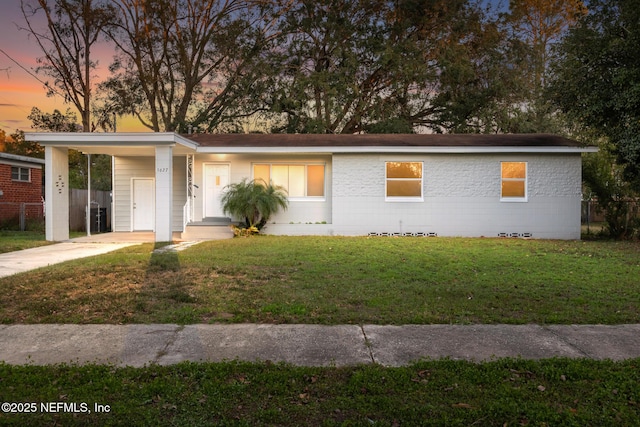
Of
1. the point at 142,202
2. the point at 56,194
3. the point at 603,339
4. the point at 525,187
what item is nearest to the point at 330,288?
the point at 603,339

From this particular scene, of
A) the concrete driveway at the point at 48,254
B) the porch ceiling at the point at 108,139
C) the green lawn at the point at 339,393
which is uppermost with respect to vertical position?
the porch ceiling at the point at 108,139

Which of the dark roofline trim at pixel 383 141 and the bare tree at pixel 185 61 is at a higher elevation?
the bare tree at pixel 185 61

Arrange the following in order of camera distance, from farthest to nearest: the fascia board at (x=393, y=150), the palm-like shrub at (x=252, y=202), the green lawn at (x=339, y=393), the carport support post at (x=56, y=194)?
the fascia board at (x=393, y=150) → the palm-like shrub at (x=252, y=202) → the carport support post at (x=56, y=194) → the green lawn at (x=339, y=393)

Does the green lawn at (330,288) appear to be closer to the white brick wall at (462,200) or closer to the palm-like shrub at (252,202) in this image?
the palm-like shrub at (252,202)

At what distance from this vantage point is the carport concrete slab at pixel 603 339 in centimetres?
440

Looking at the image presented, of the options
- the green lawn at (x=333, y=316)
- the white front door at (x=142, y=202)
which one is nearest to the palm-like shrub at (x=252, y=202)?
the white front door at (x=142, y=202)

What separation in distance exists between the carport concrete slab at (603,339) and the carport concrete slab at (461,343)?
0.15 metres

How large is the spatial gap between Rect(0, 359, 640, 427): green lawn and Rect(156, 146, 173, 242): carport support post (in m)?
10.1

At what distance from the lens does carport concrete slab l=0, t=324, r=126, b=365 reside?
4227 millimetres

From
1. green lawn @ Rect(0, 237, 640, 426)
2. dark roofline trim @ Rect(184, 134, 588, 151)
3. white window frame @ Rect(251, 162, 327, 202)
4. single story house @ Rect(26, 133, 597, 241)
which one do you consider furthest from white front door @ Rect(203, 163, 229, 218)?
green lawn @ Rect(0, 237, 640, 426)

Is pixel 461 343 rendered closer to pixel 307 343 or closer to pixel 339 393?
pixel 307 343

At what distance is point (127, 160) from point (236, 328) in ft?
48.4

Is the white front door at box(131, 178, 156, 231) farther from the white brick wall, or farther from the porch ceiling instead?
the white brick wall

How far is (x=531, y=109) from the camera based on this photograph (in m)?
26.0
